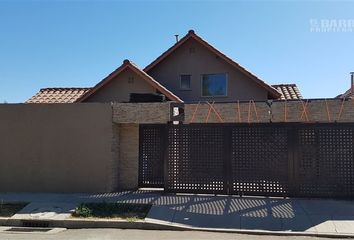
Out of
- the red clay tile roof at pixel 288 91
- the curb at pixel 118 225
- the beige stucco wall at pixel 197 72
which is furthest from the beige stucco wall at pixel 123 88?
the curb at pixel 118 225

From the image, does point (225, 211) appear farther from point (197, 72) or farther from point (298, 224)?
point (197, 72)

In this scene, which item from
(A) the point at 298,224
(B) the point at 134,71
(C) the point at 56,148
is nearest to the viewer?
(A) the point at 298,224

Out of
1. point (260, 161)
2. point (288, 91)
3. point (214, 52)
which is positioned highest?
point (214, 52)

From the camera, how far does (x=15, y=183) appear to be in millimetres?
13117

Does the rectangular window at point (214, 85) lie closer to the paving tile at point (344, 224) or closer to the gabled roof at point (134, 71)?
the gabled roof at point (134, 71)

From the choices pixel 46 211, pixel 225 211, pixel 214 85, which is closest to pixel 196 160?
pixel 225 211

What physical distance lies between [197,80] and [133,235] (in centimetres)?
1291

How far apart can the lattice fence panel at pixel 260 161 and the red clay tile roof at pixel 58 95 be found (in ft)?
33.6

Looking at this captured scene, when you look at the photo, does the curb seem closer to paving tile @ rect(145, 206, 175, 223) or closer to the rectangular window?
paving tile @ rect(145, 206, 175, 223)

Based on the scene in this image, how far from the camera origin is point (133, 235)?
8797mm

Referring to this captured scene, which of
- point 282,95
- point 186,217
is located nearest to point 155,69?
point 282,95

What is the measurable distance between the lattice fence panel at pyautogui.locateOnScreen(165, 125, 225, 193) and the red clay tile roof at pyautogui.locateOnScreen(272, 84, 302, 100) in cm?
844

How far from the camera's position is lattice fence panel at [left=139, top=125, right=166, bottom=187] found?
13.1 meters

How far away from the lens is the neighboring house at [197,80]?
19.8 metres
